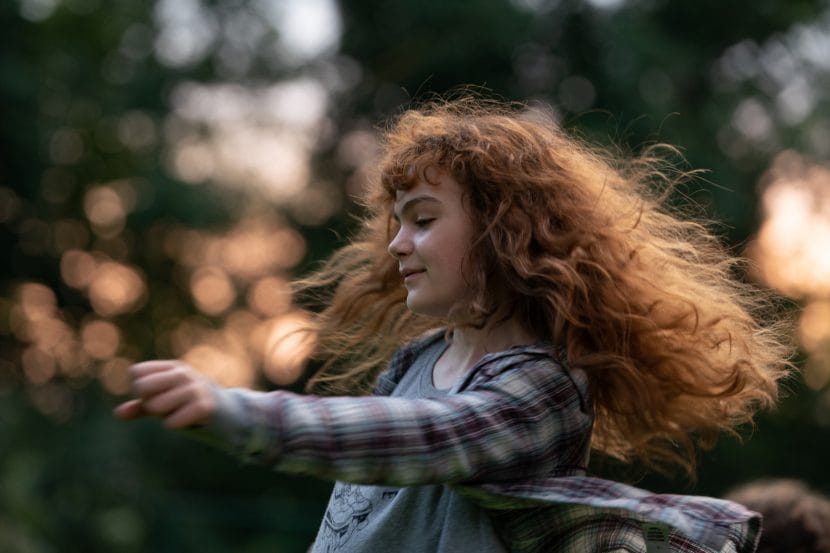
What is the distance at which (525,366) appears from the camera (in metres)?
2.13

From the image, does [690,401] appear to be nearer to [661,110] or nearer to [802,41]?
[661,110]

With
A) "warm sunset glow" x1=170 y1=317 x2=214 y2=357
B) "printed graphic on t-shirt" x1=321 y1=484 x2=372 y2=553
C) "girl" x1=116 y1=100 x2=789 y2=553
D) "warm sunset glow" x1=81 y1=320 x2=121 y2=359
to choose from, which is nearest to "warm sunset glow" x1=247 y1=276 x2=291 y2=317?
"warm sunset glow" x1=170 y1=317 x2=214 y2=357

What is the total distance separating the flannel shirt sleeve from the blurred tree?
23.8ft

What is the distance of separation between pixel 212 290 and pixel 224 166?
4.43ft

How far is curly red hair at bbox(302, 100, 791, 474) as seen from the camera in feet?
7.47

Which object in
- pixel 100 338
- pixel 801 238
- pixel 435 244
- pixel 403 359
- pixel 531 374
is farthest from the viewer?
pixel 100 338

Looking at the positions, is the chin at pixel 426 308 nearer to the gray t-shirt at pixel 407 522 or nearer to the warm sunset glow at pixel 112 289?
the gray t-shirt at pixel 407 522

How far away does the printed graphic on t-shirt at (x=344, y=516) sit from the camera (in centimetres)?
228

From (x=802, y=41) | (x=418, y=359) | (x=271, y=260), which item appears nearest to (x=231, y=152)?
(x=271, y=260)

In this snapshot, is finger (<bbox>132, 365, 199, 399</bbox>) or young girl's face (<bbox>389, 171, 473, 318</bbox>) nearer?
finger (<bbox>132, 365, 199, 399</bbox>)

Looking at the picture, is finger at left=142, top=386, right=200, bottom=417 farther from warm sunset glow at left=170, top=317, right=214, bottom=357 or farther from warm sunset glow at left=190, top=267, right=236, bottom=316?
warm sunset glow at left=170, top=317, right=214, bottom=357

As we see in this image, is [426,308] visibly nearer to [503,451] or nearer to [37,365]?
[503,451]

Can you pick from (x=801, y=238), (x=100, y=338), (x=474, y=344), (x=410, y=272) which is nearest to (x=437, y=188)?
(x=410, y=272)

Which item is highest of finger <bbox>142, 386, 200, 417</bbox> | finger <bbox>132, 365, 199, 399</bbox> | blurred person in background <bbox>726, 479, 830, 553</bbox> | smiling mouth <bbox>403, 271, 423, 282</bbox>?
smiling mouth <bbox>403, 271, 423, 282</bbox>
